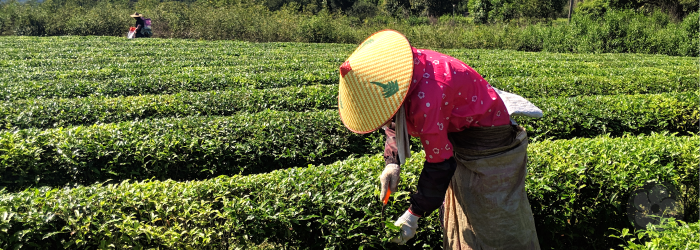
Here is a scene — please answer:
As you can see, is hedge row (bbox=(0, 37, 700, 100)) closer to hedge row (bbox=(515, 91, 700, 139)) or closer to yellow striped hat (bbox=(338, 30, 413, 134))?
hedge row (bbox=(515, 91, 700, 139))

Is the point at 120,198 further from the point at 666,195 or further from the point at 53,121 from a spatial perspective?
the point at 53,121

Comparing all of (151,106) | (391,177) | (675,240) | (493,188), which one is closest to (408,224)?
(391,177)

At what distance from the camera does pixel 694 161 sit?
3.67m

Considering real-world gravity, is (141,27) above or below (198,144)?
above

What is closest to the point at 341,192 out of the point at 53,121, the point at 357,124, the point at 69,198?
the point at 357,124

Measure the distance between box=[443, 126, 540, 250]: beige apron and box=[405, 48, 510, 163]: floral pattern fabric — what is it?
12 cm

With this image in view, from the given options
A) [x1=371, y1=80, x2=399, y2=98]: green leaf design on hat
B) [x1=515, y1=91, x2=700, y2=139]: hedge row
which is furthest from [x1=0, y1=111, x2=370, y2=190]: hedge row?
[x1=371, y1=80, x2=399, y2=98]: green leaf design on hat

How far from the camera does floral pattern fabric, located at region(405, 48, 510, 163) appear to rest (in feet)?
5.60

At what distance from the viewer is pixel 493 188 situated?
204 centimetres

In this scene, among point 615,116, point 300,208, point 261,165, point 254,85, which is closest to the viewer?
point 300,208

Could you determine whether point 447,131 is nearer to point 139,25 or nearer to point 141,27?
point 139,25

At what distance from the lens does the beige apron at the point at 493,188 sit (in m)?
2.02

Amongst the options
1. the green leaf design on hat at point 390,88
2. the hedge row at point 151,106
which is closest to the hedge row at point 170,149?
the hedge row at point 151,106

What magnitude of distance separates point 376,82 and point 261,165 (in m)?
4.06
